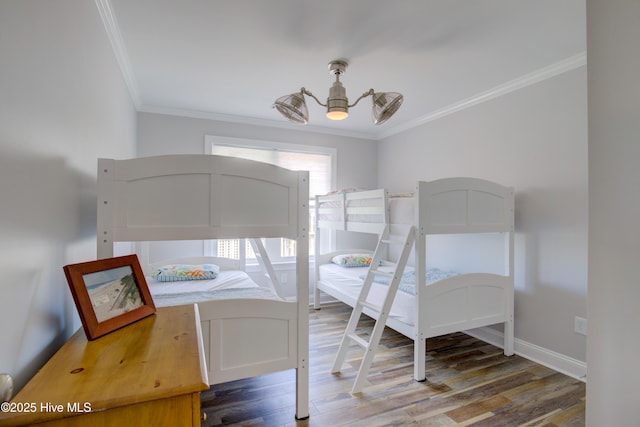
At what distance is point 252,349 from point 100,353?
954mm

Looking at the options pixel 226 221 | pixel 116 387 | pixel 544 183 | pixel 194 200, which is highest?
pixel 544 183

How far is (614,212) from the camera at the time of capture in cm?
90

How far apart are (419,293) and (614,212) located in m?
1.50

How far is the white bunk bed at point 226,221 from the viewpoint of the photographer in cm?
143

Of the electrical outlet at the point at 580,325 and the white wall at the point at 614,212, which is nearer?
the white wall at the point at 614,212

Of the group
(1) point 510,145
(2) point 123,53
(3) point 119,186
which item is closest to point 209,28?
(2) point 123,53

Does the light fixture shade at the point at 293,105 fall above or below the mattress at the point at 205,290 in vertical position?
above

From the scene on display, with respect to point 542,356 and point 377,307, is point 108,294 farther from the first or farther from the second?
point 542,356

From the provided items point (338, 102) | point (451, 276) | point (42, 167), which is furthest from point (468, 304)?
point (42, 167)

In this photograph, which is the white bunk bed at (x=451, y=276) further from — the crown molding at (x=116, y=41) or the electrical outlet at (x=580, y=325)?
the crown molding at (x=116, y=41)

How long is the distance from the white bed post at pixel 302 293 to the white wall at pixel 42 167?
1088mm

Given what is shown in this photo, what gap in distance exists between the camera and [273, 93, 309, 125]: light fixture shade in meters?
2.32

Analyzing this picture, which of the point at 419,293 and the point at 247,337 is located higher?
the point at 419,293

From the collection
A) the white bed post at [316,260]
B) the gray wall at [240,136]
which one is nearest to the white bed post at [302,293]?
the white bed post at [316,260]
